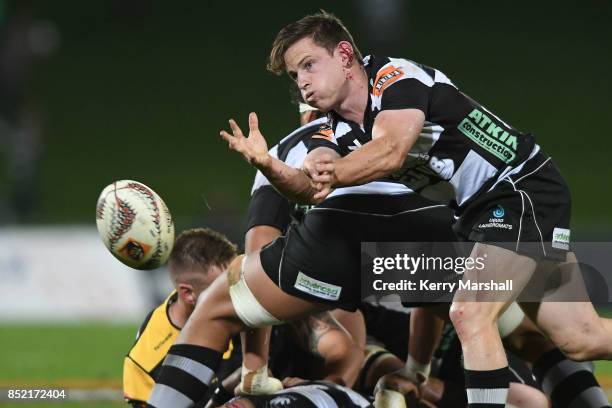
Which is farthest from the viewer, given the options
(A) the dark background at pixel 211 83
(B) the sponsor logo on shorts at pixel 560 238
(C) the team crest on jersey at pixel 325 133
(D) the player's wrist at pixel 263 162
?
(A) the dark background at pixel 211 83

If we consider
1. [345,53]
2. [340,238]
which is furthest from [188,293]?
[345,53]

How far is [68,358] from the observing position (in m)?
8.73

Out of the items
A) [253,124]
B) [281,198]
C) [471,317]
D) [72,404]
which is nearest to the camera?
[253,124]

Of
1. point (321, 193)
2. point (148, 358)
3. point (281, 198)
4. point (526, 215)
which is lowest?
point (148, 358)

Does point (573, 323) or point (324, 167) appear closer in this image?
point (324, 167)

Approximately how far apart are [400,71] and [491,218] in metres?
0.69

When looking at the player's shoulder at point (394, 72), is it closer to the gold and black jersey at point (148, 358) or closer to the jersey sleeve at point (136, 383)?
the gold and black jersey at point (148, 358)

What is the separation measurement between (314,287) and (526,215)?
0.89 metres

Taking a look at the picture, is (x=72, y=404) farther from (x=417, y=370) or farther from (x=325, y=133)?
(x=325, y=133)

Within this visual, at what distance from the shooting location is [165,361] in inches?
177

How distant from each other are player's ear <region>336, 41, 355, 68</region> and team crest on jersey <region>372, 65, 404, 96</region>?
0.13 metres

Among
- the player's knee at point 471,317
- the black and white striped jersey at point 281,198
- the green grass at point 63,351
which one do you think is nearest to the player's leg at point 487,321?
the player's knee at point 471,317

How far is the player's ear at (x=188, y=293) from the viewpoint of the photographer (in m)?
4.92

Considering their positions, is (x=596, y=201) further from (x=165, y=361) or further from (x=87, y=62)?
(x=165, y=361)
